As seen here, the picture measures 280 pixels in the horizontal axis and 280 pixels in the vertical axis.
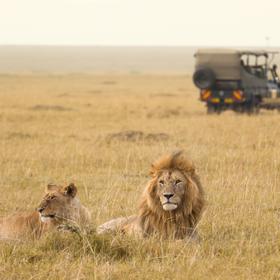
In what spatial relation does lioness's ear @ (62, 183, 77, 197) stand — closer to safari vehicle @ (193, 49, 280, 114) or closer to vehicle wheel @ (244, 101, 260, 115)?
safari vehicle @ (193, 49, 280, 114)

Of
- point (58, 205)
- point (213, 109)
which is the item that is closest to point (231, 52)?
point (213, 109)

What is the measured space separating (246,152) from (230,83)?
10883 millimetres

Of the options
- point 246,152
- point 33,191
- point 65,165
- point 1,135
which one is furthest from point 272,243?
point 1,135

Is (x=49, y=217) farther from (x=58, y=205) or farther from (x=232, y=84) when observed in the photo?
(x=232, y=84)

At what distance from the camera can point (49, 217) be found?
706 cm

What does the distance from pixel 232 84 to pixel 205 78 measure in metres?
0.90

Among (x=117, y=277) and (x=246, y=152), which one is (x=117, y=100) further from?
(x=117, y=277)

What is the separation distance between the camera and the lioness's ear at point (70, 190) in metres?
7.15

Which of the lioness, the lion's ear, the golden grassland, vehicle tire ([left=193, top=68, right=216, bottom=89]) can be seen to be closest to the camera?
the golden grassland

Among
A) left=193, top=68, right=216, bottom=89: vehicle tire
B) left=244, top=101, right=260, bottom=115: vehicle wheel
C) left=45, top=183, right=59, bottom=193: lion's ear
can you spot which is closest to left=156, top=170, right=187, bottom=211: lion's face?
left=45, top=183, right=59, bottom=193: lion's ear

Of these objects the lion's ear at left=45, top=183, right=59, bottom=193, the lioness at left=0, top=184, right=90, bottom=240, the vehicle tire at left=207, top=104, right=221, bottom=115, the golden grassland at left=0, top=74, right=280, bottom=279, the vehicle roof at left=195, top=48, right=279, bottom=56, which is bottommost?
the vehicle tire at left=207, top=104, right=221, bottom=115

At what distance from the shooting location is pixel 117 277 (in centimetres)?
602

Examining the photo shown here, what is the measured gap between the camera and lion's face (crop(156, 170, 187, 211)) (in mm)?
6855

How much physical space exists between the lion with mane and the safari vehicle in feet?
59.3
